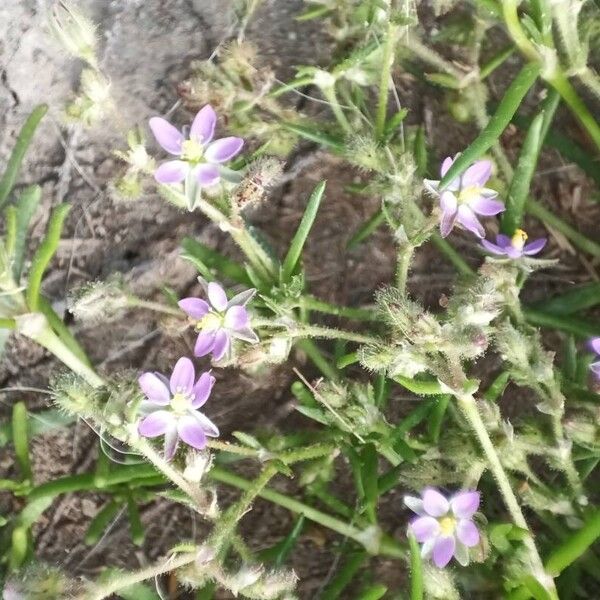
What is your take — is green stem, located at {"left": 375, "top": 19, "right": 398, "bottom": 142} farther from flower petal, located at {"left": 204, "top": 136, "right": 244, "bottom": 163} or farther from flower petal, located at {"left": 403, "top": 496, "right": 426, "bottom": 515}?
flower petal, located at {"left": 403, "top": 496, "right": 426, "bottom": 515}

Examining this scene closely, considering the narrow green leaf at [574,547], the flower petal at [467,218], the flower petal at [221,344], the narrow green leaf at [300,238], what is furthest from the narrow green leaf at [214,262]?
the narrow green leaf at [574,547]

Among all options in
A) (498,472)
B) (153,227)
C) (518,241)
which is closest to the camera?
(498,472)

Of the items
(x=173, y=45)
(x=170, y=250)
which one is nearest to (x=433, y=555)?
(x=170, y=250)

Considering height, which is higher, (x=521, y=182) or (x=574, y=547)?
(x=521, y=182)

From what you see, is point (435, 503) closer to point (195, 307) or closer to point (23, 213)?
point (195, 307)

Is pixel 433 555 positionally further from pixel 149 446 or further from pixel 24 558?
pixel 24 558

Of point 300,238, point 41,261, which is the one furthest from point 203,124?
point 41,261
